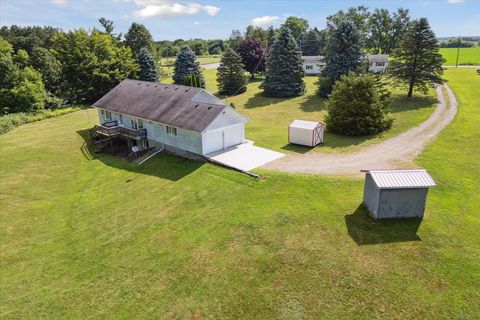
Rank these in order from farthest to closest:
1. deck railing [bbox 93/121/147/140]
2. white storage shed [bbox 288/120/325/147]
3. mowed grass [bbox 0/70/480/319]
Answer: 1. deck railing [bbox 93/121/147/140]
2. white storage shed [bbox 288/120/325/147]
3. mowed grass [bbox 0/70/480/319]

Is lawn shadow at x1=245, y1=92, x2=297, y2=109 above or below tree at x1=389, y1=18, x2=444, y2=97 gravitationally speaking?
below

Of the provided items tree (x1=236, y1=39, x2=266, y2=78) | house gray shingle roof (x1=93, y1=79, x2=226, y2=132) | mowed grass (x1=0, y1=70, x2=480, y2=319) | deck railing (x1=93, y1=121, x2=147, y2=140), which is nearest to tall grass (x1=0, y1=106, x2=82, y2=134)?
house gray shingle roof (x1=93, y1=79, x2=226, y2=132)

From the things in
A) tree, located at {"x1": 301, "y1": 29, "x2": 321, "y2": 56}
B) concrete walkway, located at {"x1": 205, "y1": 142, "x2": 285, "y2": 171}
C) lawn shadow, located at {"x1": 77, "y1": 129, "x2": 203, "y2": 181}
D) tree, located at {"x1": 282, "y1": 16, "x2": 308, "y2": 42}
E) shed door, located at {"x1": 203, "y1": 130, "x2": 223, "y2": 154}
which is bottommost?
lawn shadow, located at {"x1": 77, "y1": 129, "x2": 203, "y2": 181}

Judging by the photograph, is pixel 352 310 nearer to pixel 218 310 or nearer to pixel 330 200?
pixel 218 310

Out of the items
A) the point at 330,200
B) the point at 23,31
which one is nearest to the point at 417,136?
the point at 330,200

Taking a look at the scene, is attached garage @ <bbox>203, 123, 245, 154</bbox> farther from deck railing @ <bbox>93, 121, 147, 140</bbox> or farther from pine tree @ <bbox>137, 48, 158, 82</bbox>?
pine tree @ <bbox>137, 48, 158, 82</bbox>

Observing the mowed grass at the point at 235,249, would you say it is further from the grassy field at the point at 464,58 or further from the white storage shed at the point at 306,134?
the grassy field at the point at 464,58
